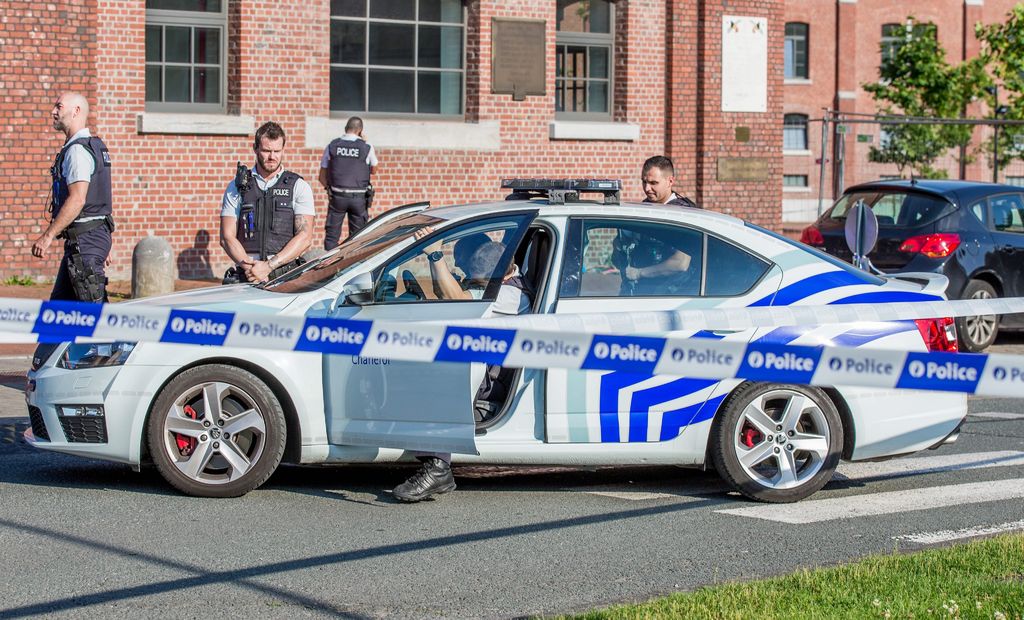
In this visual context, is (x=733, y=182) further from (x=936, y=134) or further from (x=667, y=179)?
(x=936, y=134)

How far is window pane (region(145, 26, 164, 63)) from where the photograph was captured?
1655 centimetres

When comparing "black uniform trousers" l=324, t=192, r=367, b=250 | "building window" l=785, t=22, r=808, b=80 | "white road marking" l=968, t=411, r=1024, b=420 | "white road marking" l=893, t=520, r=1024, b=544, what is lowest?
"white road marking" l=893, t=520, r=1024, b=544

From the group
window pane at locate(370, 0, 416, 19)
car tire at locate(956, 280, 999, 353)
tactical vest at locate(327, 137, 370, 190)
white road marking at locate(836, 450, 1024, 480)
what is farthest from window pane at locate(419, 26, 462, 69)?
white road marking at locate(836, 450, 1024, 480)

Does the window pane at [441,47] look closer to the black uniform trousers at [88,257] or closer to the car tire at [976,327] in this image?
the car tire at [976,327]

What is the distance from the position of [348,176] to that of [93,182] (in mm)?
7435

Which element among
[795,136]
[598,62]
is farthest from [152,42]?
[795,136]

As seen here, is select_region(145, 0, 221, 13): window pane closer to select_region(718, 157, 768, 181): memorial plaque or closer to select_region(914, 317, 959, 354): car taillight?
select_region(718, 157, 768, 181): memorial plaque

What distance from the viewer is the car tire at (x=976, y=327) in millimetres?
13633

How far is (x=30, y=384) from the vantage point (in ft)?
23.0

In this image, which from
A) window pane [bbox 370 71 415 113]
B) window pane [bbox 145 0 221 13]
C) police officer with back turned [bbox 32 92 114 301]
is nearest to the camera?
police officer with back turned [bbox 32 92 114 301]

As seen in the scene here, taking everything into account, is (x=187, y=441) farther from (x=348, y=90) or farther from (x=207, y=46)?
(x=348, y=90)

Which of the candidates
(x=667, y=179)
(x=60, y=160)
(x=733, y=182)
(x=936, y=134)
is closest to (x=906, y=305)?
(x=667, y=179)

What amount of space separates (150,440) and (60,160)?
249cm

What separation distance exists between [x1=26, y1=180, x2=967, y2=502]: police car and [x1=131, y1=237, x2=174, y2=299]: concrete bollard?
24.0 ft
